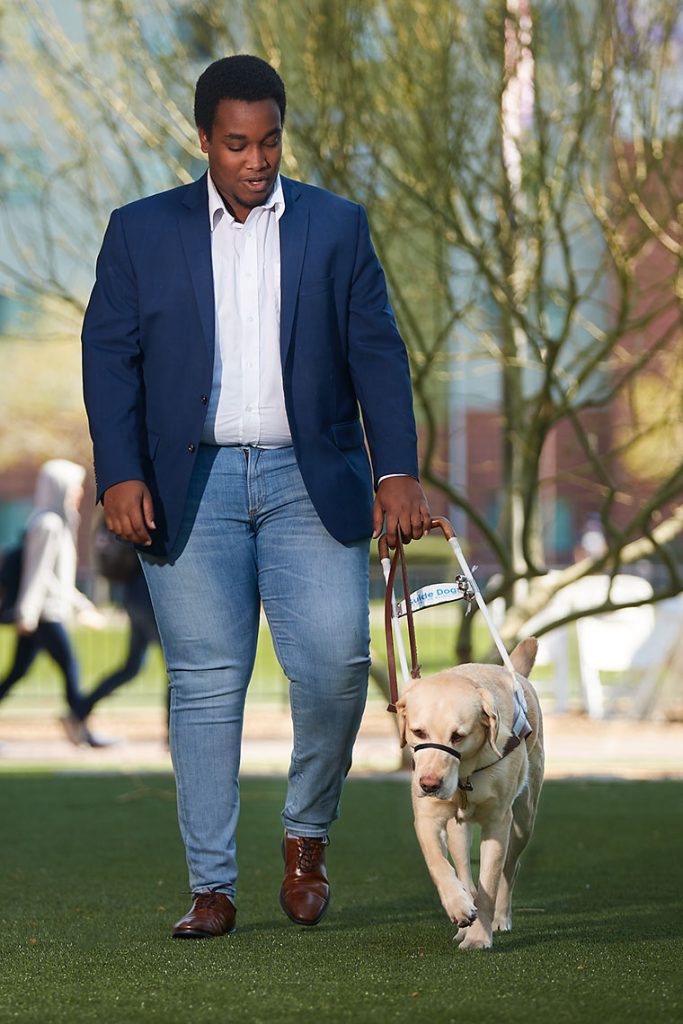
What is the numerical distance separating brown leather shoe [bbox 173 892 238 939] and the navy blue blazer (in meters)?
0.91

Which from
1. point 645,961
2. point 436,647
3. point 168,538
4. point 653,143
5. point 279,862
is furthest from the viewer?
point 436,647

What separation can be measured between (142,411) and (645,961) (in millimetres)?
1884

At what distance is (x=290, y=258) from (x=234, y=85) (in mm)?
459

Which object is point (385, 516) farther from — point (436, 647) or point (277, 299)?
point (436, 647)

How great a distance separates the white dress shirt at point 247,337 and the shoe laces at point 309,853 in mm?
1072

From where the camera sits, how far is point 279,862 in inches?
263

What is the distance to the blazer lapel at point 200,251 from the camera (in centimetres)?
459

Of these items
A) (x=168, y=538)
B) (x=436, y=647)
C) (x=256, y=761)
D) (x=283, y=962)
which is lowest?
(x=436, y=647)

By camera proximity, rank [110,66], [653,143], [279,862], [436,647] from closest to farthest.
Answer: [279,862] → [653,143] → [110,66] → [436,647]

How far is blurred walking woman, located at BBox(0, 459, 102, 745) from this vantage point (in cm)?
1232

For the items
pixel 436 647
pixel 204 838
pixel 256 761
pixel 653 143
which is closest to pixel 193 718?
pixel 204 838

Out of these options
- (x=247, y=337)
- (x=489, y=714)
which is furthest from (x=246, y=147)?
(x=489, y=714)

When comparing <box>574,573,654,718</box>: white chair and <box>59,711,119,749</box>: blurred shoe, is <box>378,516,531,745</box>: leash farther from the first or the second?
<box>574,573,654,718</box>: white chair

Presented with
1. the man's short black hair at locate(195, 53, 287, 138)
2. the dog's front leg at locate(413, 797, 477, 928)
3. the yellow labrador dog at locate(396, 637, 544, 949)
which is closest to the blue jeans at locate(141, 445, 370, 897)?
the yellow labrador dog at locate(396, 637, 544, 949)
